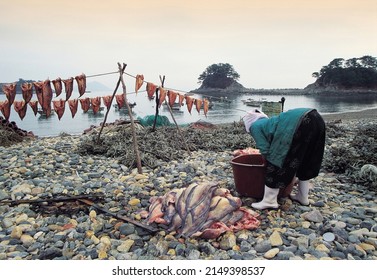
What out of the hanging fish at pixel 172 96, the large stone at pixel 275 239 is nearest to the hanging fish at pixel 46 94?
the hanging fish at pixel 172 96

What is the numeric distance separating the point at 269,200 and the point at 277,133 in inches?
32.0

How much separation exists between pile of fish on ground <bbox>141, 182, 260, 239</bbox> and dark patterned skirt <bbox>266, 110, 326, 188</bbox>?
0.50 m

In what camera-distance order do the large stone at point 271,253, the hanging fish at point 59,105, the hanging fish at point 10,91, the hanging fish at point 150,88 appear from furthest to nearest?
1. the hanging fish at point 150,88
2. the hanging fish at point 59,105
3. the hanging fish at point 10,91
4. the large stone at point 271,253

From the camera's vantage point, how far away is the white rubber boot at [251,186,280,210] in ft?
11.4

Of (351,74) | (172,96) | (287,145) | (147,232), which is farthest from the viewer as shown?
(351,74)

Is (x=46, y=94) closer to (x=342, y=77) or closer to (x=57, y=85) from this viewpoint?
(x=57, y=85)

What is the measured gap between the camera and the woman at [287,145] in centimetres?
323

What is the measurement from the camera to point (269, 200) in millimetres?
3500

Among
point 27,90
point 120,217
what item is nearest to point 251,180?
point 120,217

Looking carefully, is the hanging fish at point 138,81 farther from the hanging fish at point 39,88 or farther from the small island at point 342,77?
the small island at point 342,77

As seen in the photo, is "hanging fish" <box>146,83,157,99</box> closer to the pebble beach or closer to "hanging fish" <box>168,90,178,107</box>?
"hanging fish" <box>168,90,178,107</box>

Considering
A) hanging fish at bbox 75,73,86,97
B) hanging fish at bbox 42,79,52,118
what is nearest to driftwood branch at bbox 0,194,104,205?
hanging fish at bbox 42,79,52,118

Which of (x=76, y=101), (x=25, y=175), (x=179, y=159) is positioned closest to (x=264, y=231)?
(x=179, y=159)

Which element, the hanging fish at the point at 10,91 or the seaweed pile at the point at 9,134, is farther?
the seaweed pile at the point at 9,134
